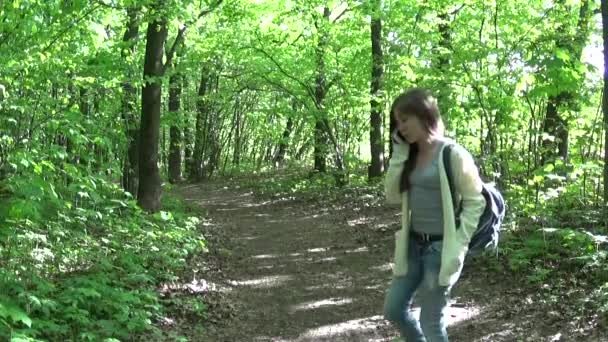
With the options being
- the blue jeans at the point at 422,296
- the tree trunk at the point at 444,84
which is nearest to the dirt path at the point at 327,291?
the blue jeans at the point at 422,296

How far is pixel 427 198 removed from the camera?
3.50 meters

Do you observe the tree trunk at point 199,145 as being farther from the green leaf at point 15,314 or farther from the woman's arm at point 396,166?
the woman's arm at point 396,166

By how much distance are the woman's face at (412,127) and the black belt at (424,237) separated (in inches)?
23.5

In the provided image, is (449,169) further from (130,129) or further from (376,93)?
(376,93)

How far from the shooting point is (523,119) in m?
9.48

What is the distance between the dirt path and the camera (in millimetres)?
5859

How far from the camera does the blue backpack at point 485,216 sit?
3.36 m

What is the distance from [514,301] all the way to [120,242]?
16.6 feet

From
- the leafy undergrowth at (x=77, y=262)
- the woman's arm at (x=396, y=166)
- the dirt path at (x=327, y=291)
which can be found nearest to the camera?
the woman's arm at (x=396, y=166)

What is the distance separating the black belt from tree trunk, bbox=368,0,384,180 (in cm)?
1033

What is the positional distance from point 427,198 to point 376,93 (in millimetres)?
10789

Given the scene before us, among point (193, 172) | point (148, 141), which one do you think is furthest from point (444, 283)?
point (193, 172)

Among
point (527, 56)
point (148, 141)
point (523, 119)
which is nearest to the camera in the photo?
point (527, 56)

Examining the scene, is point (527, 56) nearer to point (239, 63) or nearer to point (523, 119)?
point (523, 119)
